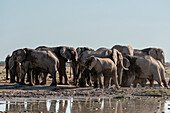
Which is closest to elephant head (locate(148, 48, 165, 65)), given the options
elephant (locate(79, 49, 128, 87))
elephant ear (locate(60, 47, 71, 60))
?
elephant (locate(79, 49, 128, 87))

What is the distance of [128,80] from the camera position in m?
30.8

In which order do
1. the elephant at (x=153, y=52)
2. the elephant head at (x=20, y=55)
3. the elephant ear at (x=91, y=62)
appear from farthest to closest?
1. the elephant at (x=153, y=52)
2. the elephant head at (x=20, y=55)
3. the elephant ear at (x=91, y=62)

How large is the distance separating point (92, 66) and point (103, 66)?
0.70m

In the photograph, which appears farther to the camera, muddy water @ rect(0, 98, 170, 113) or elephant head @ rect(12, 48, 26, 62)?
elephant head @ rect(12, 48, 26, 62)

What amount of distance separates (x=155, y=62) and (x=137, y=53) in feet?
29.6

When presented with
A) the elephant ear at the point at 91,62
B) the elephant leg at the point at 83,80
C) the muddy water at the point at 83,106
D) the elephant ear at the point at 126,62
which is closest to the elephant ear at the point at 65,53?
the elephant leg at the point at 83,80

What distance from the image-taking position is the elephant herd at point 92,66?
28.0 metres

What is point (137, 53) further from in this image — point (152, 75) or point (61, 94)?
point (61, 94)

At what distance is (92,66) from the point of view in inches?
1067

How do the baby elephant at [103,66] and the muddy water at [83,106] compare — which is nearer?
the muddy water at [83,106]

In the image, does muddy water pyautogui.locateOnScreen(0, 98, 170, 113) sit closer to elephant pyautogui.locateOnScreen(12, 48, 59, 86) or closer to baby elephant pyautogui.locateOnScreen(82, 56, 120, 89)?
baby elephant pyautogui.locateOnScreen(82, 56, 120, 89)

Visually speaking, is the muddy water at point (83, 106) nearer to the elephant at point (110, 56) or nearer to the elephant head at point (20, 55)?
the elephant head at point (20, 55)

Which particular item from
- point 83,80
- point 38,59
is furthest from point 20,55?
point 83,80

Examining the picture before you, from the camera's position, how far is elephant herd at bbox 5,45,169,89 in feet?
91.7
